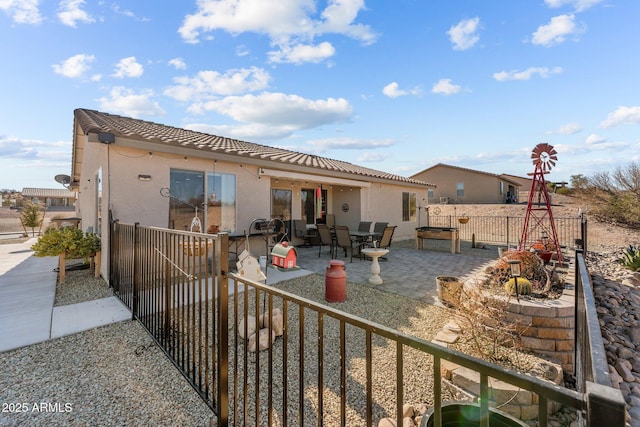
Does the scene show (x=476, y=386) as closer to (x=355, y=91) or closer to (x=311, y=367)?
(x=311, y=367)

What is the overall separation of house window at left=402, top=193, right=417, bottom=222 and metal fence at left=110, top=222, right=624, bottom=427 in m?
10.6

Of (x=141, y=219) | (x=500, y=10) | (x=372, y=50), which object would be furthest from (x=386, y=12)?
(x=141, y=219)

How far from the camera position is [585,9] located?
Result: 636cm

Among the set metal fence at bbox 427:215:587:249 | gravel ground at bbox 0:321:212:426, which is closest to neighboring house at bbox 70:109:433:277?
gravel ground at bbox 0:321:212:426

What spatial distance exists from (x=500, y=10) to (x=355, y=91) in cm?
500

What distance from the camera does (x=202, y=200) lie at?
674 centimetres

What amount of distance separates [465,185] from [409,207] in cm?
1841

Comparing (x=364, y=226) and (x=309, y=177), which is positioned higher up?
(x=309, y=177)

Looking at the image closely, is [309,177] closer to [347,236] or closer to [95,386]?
[347,236]

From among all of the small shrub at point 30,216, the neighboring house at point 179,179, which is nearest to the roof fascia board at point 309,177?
the neighboring house at point 179,179

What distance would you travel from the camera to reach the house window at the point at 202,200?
20.9ft

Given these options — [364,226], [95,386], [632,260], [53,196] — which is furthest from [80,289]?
Result: [53,196]

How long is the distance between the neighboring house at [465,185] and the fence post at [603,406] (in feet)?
92.0

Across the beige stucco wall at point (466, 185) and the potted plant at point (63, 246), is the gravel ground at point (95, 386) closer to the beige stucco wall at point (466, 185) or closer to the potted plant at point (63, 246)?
the potted plant at point (63, 246)
